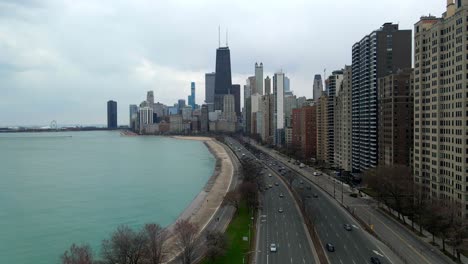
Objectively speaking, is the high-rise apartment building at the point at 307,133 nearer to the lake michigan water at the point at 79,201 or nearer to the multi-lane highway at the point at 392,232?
the lake michigan water at the point at 79,201

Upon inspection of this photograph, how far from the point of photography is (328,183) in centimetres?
4484

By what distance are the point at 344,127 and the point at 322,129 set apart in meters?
10.8

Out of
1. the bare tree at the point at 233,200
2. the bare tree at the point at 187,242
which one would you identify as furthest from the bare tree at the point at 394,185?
the bare tree at the point at 187,242

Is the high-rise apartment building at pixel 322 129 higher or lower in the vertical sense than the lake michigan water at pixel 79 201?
higher

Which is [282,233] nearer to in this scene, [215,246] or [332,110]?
[215,246]

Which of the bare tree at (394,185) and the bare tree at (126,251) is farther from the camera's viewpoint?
the bare tree at (394,185)

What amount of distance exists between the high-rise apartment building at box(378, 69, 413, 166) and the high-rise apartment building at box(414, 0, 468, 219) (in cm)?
691

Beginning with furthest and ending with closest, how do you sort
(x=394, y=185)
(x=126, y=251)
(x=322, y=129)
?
(x=322, y=129) → (x=394, y=185) → (x=126, y=251)

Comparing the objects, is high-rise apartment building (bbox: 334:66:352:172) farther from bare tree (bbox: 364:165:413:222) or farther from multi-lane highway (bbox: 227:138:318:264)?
bare tree (bbox: 364:165:413:222)

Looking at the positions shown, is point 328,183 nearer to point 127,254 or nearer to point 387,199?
point 387,199

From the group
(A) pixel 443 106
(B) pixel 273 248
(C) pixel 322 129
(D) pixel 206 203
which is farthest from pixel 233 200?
(C) pixel 322 129

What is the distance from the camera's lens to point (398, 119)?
3953cm

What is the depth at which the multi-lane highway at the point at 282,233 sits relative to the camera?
66.4 feet

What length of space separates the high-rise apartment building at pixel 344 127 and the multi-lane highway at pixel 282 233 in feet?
58.3
